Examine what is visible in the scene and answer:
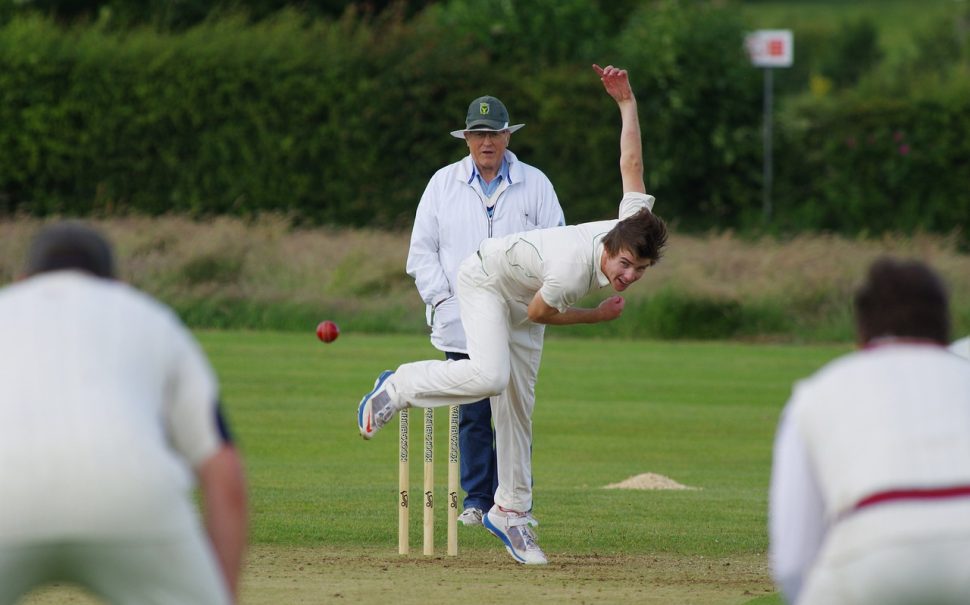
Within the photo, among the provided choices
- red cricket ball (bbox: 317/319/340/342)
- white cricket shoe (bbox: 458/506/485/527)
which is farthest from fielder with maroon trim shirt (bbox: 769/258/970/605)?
red cricket ball (bbox: 317/319/340/342)

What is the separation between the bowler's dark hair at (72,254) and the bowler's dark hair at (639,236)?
3.22 meters

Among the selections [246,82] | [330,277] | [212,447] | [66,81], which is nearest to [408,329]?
[330,277]

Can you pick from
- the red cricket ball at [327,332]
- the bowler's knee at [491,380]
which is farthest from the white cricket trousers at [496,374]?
the red cricket ball at [327,332]

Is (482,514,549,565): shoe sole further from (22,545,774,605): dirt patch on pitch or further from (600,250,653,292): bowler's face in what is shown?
(600,250,653,292): bowler's face

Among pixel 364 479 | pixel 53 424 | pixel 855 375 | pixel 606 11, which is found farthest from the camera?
pixel 606 11

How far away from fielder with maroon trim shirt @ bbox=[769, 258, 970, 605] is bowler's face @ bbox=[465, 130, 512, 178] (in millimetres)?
4610

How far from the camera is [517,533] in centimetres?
673

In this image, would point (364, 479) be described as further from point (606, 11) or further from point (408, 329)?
point (606, 11)

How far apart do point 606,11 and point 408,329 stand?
37.7 ft

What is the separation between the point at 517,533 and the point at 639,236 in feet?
4.74

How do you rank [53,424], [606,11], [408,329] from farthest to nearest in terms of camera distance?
[606,11] → [408,329] → [53,424]

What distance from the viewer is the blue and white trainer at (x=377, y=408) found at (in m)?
6.81

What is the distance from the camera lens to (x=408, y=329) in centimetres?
1789

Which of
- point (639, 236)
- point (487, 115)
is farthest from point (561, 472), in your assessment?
point (639, 236)
